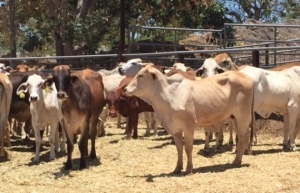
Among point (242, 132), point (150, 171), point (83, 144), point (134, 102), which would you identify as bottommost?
point (150, 171)

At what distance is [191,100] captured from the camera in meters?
8.25

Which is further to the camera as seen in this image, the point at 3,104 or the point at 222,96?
the point at 3,104

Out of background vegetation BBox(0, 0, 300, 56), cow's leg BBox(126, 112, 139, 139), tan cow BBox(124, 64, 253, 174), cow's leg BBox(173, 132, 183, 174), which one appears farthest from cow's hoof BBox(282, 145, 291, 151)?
background vegetation BBox(0, 0, 300, 56)

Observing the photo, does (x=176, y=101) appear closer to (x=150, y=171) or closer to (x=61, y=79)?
(x=150, y=171)

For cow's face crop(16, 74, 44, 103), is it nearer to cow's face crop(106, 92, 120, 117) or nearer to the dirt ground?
the dirt ground

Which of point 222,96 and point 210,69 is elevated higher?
point 210,69

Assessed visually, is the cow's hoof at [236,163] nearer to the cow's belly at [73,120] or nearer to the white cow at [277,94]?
the white cow at [277,94]

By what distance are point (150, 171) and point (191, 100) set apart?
1.32 meters

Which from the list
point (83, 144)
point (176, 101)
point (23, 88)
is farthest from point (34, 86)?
point (176, 101)

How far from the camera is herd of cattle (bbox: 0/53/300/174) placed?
8.24m

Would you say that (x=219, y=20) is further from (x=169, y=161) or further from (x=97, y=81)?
(x=169, y=161)

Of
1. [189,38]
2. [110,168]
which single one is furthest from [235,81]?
[189,38]

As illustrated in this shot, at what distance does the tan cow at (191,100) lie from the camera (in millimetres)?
8156

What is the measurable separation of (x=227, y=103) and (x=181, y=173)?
4.31 ft
